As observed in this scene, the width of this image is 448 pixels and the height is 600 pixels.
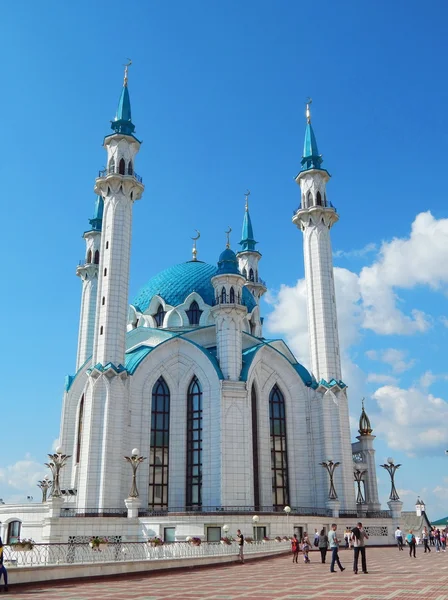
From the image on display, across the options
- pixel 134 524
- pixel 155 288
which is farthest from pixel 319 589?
pixel 155 288

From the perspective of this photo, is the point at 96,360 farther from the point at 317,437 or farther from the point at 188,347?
the point at 317,437

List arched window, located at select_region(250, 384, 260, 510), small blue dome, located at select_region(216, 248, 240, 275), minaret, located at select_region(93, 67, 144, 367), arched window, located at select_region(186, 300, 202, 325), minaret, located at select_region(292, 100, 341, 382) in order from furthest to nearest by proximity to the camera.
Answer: arched window, located at select_region(186, 300, 202, 325) < minaret, located at select_region(292, 100, 341, 382) < small blue dome, located at select_region(216, 248, 240, 275) < arched window, located at select_region(250, 384, 260, 510) < minaret, located at select_region(93, 67, 144, 367)

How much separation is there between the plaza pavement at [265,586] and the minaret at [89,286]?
2785cm

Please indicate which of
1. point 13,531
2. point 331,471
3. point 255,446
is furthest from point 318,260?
point 13,531

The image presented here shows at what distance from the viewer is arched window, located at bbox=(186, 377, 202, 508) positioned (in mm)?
37156

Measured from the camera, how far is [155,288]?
48.9 meters

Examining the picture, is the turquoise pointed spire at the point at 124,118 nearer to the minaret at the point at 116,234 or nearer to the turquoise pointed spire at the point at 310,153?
the minaret at the point at 116,234

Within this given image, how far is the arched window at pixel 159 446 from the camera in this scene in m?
37.3

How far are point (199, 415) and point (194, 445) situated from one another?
76.6 inches

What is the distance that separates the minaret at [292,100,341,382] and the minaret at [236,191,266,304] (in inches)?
391

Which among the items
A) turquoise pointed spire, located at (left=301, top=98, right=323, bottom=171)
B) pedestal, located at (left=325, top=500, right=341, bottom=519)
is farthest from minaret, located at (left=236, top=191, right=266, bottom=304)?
pedestal, located at (left=325, top=500, right=341, bottom=519)

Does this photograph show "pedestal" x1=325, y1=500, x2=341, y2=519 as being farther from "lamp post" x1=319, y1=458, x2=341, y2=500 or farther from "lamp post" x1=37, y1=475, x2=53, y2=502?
"lamp post" x1=37, y1=475, x2=53, y2=502

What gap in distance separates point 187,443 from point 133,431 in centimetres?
370

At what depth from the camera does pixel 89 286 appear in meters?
47.5
